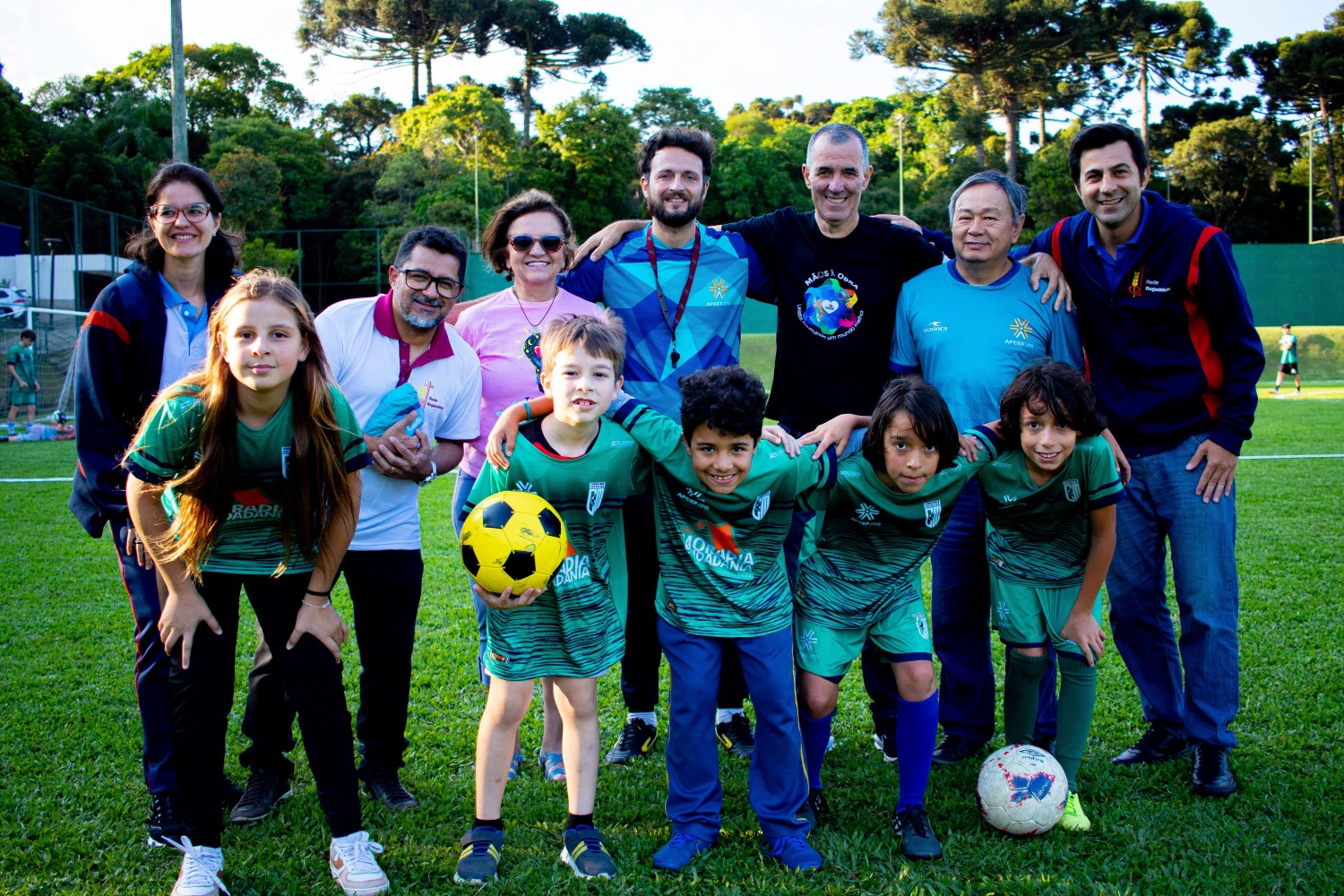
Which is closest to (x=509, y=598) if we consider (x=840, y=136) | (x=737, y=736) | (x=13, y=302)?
(x=737, y=736)

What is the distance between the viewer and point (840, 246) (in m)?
4.02

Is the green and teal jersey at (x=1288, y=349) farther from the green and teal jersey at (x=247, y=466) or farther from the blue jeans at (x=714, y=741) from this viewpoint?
the green and teal jersey at (x=247, y=466)

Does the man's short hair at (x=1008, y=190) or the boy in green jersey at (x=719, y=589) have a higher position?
the man's short hair at (x=1008, y=190)

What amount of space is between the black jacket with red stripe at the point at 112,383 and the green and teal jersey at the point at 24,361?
1551 cm

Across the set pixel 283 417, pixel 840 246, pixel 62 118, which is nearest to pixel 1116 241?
A: pixel 840 246

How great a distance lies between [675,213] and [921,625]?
1.90 metres

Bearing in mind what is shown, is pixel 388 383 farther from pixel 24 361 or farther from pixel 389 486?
pixel 24 361

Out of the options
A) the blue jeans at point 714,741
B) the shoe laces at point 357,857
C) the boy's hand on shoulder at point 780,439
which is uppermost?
the boy's hand on shoulder at point 780,439

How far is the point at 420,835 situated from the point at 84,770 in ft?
4.93

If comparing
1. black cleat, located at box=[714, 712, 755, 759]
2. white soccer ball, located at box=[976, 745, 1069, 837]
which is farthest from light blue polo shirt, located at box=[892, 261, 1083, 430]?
black cleat, located at box=[714, 712, 755, 759]

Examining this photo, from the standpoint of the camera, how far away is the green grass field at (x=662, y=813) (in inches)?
117

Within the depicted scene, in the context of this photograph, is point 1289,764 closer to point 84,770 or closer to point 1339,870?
point 1339,870

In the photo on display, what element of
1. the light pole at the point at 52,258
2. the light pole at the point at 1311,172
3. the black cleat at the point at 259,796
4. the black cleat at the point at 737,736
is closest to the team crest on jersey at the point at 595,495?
the black cleat at the point at 737,736

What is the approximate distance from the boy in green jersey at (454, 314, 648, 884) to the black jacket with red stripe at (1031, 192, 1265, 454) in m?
2.04
